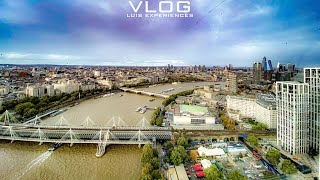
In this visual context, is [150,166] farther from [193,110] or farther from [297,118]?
[193,110]

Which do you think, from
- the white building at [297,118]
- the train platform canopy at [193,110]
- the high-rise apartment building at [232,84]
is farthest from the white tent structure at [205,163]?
the high-rise apartment building at [232,84]

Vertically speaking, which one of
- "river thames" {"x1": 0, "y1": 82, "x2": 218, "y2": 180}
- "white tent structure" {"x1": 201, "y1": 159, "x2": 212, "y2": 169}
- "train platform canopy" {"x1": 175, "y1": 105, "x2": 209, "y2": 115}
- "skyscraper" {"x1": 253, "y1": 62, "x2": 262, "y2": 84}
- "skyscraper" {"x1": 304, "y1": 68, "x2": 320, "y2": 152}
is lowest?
"river thames" {"x1": 0, "y1": 82, "x2": 218, "y2": 180}

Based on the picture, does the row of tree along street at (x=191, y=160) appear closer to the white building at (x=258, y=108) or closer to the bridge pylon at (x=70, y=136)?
the bridge pylon at (x=70, y=136)

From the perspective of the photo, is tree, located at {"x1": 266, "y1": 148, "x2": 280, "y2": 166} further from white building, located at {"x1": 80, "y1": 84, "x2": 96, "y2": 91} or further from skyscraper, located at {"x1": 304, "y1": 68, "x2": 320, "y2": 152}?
white building, located at {"x1": 80, "y1": 84, "x2": 96, "y2": 91}

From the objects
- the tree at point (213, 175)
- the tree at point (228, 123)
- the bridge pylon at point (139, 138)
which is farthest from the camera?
the tree at point (228, 123)

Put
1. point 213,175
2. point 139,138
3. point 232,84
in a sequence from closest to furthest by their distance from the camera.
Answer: point 213,175 < point 139,138 < point 232,84

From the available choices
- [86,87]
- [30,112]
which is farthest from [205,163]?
[86,87]

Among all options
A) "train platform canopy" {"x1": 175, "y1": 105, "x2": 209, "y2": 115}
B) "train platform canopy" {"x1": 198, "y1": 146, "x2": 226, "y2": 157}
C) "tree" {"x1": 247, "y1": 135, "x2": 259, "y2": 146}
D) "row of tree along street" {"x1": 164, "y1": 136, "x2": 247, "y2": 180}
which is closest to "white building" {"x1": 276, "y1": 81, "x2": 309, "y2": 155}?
"tree" {"x1": 247, "y1": 135, "x2": 259, "y2": 146}
